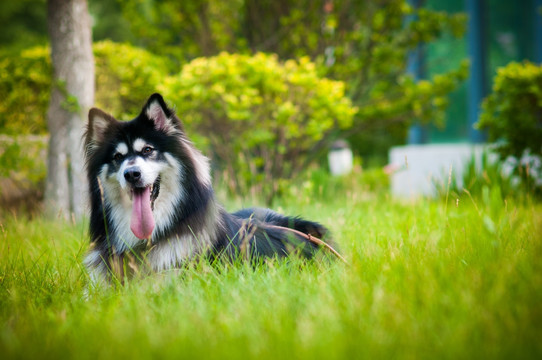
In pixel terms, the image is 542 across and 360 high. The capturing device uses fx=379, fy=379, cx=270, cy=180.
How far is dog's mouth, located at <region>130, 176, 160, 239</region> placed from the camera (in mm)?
2555

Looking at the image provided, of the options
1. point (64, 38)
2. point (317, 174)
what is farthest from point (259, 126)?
point (64, 38)

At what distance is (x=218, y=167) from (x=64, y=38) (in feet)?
10.3

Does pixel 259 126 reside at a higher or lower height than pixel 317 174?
higher

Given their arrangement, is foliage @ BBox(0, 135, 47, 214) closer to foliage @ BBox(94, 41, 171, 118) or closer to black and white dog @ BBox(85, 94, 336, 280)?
foliage @ BBox(94, 41, 171, 118)

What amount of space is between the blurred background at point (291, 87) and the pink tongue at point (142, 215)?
243cm

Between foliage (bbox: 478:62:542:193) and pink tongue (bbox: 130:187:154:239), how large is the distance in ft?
15.8

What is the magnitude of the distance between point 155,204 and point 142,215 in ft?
0.45

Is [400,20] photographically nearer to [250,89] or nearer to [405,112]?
[405,112]

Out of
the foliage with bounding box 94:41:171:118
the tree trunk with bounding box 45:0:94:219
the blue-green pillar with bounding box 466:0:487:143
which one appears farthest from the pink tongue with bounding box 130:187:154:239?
the blue-green pillar with bounding box 466:0:487:143

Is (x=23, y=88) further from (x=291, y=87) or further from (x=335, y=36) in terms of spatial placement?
(x=335, y=36)

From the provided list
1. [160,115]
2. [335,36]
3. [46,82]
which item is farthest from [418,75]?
[160,115]

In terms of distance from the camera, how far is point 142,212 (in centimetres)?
258

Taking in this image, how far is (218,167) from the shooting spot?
7.00 metres

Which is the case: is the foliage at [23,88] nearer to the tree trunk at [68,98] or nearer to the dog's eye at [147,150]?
the tree trunk at [68,98]
